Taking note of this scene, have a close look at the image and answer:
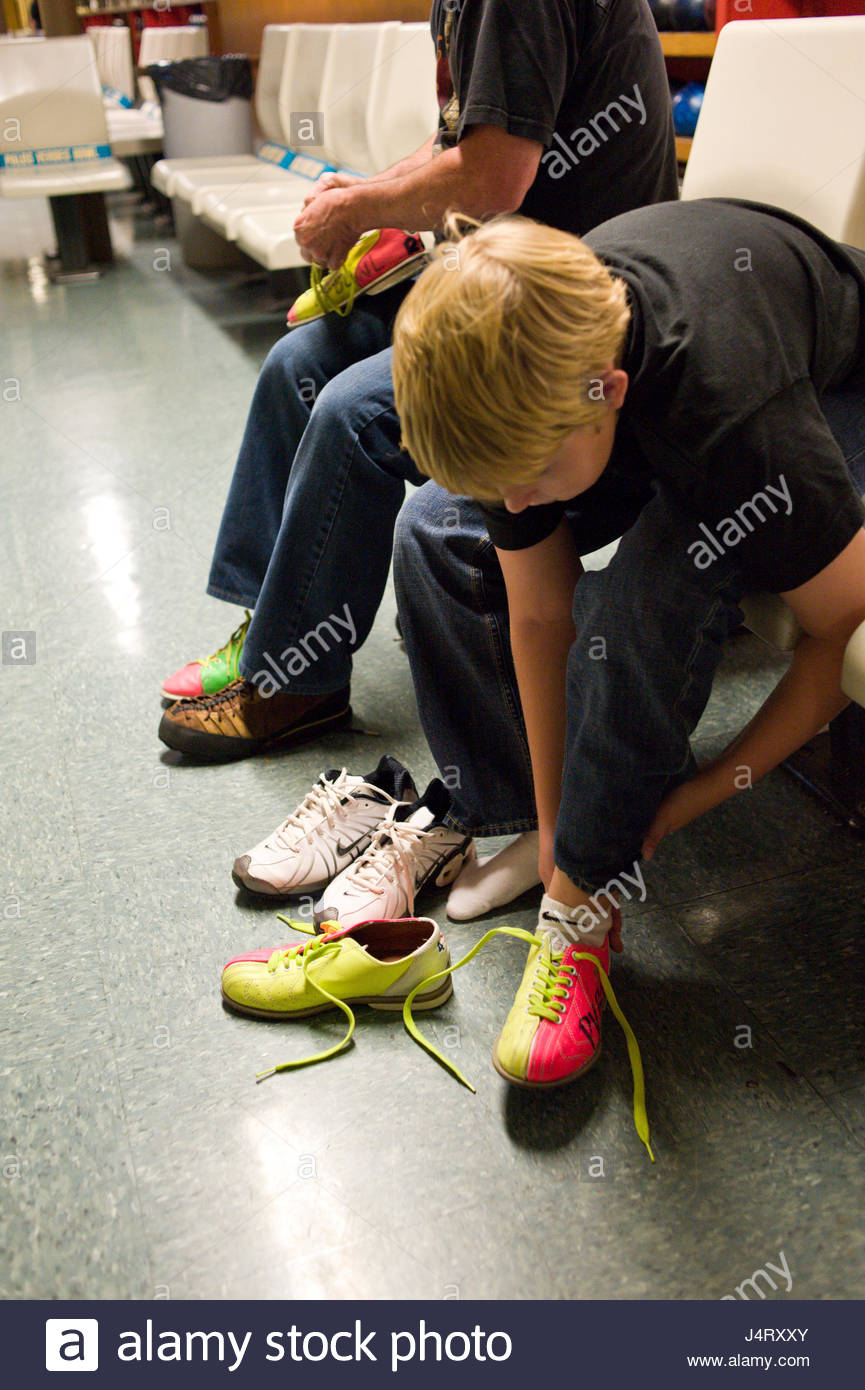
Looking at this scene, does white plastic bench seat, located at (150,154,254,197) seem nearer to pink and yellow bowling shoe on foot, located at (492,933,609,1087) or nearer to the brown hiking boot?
the brown hiking boot

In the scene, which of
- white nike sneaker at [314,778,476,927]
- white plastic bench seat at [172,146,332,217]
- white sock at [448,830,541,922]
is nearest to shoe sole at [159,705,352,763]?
white nike sneaker at [314,778,476,927]

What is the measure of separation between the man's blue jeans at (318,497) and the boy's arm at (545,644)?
0.42 m

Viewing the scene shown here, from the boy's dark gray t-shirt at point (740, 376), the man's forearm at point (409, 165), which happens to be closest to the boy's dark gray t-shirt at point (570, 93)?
the man's forearm at point (409, 165)

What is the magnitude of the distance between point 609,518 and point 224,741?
2.47ft

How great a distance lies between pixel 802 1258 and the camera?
0.97 metres

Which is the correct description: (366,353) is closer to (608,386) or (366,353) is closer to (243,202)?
(608,386)

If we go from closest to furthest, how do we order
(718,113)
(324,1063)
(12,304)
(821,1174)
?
(821,1174), (324,1063), (718,113), (12,304)

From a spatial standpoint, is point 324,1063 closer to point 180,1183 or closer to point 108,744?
point 180,1183

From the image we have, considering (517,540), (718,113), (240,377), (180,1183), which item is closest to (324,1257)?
(180,1183)

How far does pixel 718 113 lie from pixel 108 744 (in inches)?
52.7

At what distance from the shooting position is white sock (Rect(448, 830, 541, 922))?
138 centimetres

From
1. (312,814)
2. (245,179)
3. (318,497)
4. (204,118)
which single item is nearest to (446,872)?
(312,814)

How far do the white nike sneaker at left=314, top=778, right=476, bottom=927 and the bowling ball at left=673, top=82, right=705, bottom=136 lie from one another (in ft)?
7.31

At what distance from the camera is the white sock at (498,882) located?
1.38 meters
